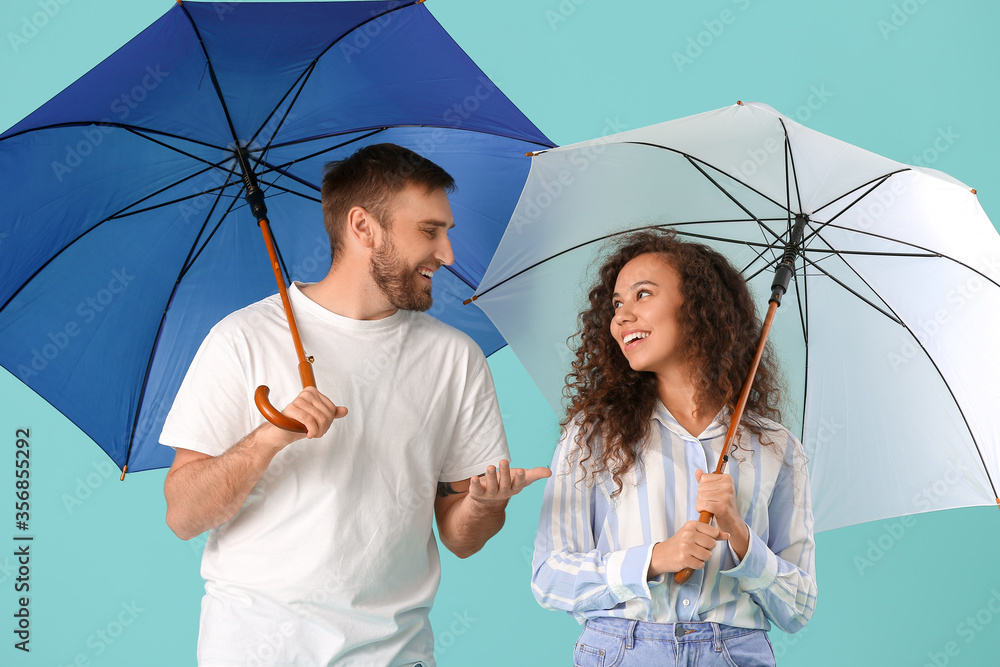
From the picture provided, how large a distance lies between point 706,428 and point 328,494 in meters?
0.82

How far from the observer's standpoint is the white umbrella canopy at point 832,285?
6.54ft

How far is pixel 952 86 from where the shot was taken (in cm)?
374

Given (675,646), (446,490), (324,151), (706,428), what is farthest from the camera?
(324,151)

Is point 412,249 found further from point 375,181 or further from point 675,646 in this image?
point 675,646

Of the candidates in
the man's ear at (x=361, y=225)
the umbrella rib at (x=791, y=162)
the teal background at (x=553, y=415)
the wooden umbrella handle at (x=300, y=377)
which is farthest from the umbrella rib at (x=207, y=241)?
the teal background at (x=553, y=415)

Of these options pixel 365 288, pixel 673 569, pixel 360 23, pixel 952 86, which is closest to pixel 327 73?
pixel 360 23

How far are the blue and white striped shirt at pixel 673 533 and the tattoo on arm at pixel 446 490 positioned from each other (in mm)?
261

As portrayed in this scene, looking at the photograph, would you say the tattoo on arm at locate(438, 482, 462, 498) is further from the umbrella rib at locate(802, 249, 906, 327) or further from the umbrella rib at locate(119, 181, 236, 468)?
the umbrella rib at locate(802, 249, 906, 327)

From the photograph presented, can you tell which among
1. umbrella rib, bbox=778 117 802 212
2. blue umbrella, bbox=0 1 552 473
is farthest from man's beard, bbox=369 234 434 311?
umbrella rib, bbox=778 117 802 212

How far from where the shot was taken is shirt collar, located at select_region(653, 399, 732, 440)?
1956mm

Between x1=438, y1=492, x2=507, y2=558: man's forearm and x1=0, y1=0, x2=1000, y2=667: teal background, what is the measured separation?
1568 millimetres

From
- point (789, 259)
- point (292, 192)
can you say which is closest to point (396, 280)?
point (292, 192)

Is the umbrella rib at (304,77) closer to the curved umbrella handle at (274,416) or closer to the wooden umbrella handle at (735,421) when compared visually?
the curved umbrella handle at (274,416)

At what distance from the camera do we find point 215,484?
68.9 inches
